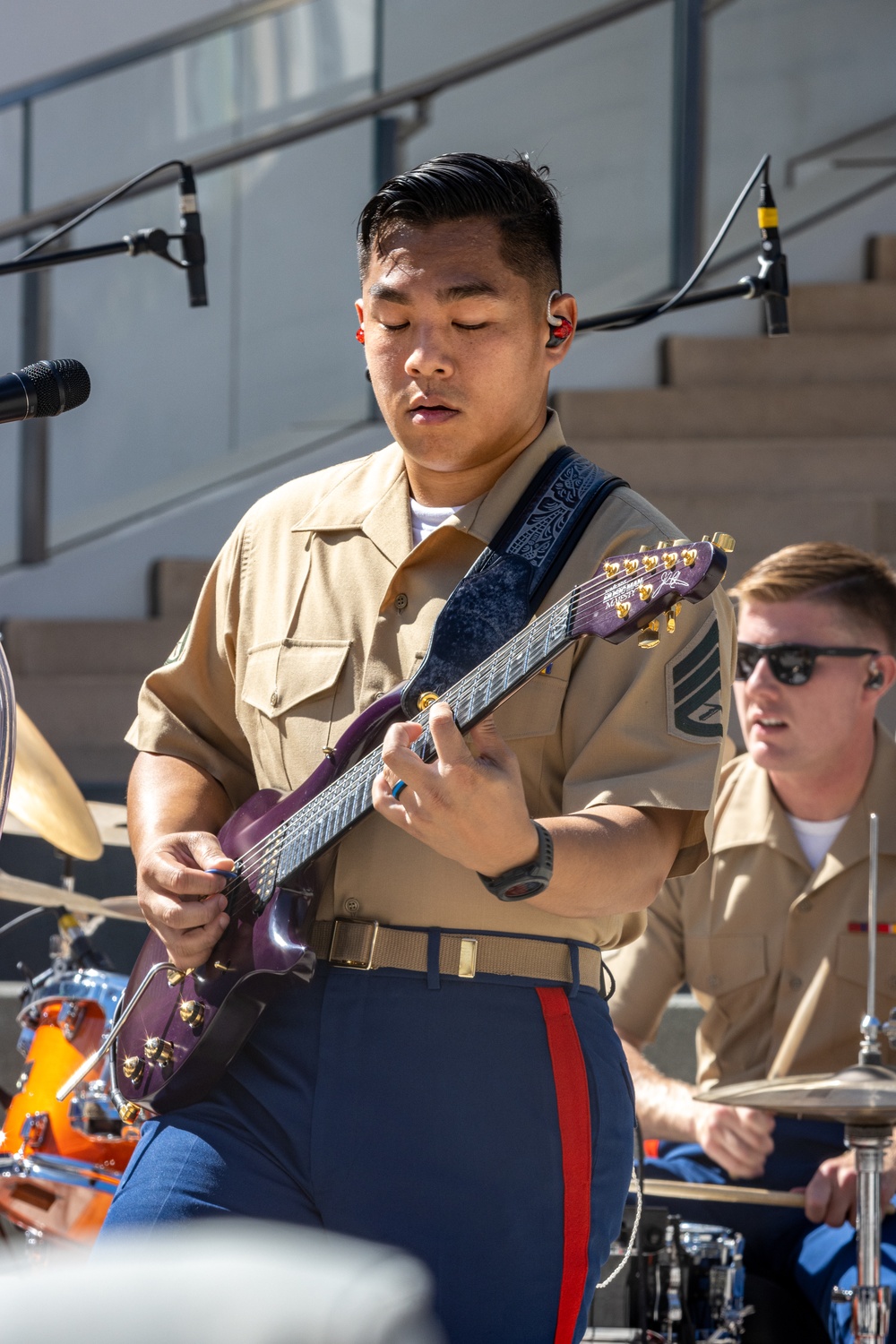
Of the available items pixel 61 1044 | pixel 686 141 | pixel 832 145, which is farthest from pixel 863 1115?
pixel 832 145

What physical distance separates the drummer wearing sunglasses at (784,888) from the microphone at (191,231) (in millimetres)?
1077

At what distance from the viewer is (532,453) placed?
1.66m

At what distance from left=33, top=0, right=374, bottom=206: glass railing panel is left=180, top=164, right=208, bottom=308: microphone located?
2677mm

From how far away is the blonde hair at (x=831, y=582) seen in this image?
2.99 meters

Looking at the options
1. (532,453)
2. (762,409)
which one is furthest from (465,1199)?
(762,409)

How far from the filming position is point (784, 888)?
294 cm

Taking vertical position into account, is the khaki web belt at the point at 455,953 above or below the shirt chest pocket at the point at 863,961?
above

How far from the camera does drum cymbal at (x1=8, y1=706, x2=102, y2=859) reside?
251 cm

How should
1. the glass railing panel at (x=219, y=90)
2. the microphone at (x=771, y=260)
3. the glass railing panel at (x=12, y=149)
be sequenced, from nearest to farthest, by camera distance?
the microphone at (x=771, y=260) < the glass railing panel at (x=12, y=149) < the glass railing panel at (x=219, y=90)

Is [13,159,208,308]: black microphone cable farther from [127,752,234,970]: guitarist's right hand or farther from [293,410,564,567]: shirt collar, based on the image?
[127,752,234,970]: guitarist's right hand

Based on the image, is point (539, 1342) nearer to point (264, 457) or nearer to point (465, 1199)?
point (465, 1199)

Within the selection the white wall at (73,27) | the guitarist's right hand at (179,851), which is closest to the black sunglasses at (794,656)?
the guitarist's right hand at (179,851)

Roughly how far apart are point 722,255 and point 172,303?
5.57ft

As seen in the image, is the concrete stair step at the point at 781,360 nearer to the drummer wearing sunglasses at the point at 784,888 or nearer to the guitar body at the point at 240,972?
the drummer wearing sunglasses at the point at 784,888
